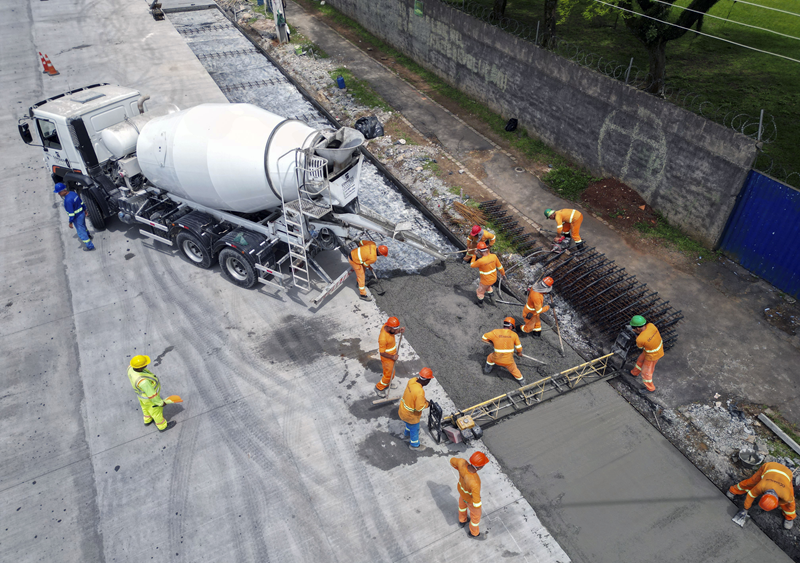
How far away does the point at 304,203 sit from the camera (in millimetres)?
9664

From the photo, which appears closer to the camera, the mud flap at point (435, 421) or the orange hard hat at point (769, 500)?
the orange hard hat at point (769, 500)

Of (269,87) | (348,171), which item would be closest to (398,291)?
(348,171)

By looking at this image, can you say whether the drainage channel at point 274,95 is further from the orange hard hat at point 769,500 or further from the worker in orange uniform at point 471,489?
the orange hard hat at point 769,500

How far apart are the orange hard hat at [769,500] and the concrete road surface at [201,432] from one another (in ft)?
8.87

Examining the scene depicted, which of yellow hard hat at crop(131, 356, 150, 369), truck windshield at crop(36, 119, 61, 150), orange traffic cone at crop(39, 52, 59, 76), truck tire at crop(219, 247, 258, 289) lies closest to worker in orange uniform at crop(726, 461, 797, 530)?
yellow hard hat at crop(131, 356, 150, 369)

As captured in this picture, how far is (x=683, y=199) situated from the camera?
40.5ft

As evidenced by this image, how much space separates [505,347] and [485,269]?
1.95 m

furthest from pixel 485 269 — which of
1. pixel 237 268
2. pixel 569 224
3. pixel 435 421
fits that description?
pixel 237 268

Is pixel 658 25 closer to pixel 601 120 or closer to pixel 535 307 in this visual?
pixel 601 120

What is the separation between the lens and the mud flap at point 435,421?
7.79m

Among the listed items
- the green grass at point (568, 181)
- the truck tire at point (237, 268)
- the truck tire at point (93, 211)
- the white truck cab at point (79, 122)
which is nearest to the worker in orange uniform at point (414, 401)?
the truck tire at point (237, 268)

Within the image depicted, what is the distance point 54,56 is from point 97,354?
19.4m

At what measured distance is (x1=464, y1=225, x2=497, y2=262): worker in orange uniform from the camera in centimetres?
1072

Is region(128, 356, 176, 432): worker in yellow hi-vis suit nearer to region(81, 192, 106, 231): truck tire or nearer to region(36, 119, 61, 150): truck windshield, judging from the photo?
region(81, 192, 106, 231): truck tire
